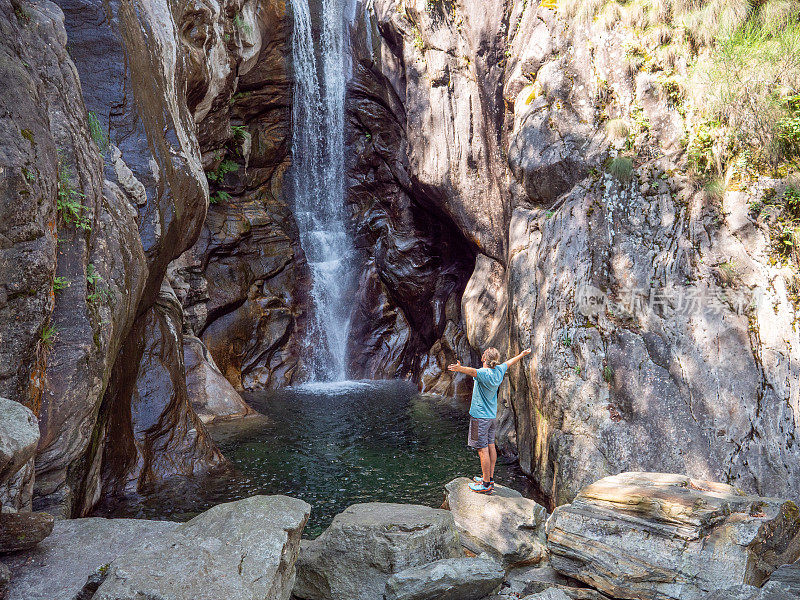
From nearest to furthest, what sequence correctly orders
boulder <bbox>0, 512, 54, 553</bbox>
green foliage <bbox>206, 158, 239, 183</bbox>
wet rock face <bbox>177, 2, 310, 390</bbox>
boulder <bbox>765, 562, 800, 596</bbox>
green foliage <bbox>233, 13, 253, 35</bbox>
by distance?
boulder <bbox>765, 562, 800, 596</bbox>
boulder <bbox>0, 512, 54, 553</bbox>
green foliage <bbox>233, 13, 253, 35</bbox>
wet rock face <bbox>177, 2, 310, 390</bbox>
green foliage <bbox>206, 158, 239, 183</bbox>

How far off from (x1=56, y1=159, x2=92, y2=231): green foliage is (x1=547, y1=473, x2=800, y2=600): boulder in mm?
5736

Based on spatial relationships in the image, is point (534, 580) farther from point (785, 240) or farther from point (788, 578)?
point (785, 240)

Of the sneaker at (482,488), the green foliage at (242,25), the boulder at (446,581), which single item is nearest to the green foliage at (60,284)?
the boulder at (446,581)

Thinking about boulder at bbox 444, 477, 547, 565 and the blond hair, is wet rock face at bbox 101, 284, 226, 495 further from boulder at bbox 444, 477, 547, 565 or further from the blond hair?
the blond hair

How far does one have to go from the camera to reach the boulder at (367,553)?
177 inches

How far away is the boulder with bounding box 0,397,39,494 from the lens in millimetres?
2910

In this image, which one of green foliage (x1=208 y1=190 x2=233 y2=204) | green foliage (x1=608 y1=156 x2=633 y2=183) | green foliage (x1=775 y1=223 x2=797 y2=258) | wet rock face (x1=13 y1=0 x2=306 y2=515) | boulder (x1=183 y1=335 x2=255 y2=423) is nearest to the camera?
wet rock face (x1=13 y1=0 x2=306 y2=515)

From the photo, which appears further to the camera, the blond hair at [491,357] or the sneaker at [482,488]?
the blond hair at [491,357]

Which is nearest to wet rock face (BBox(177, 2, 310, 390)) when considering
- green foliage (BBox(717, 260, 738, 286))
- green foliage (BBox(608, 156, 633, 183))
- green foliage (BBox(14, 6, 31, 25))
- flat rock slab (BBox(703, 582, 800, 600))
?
green foliage (BBox(14, 6, 31, 25))

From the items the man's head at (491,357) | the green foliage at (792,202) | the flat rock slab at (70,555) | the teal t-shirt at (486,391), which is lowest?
the flat rock slab at (70,555)

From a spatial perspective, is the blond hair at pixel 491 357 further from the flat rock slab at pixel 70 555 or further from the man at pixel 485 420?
the flat rock slab at pixel 70 555

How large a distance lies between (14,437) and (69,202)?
3093 mm

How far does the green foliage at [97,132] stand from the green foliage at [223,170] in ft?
32.1

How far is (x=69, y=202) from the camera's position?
5281 millimetres
